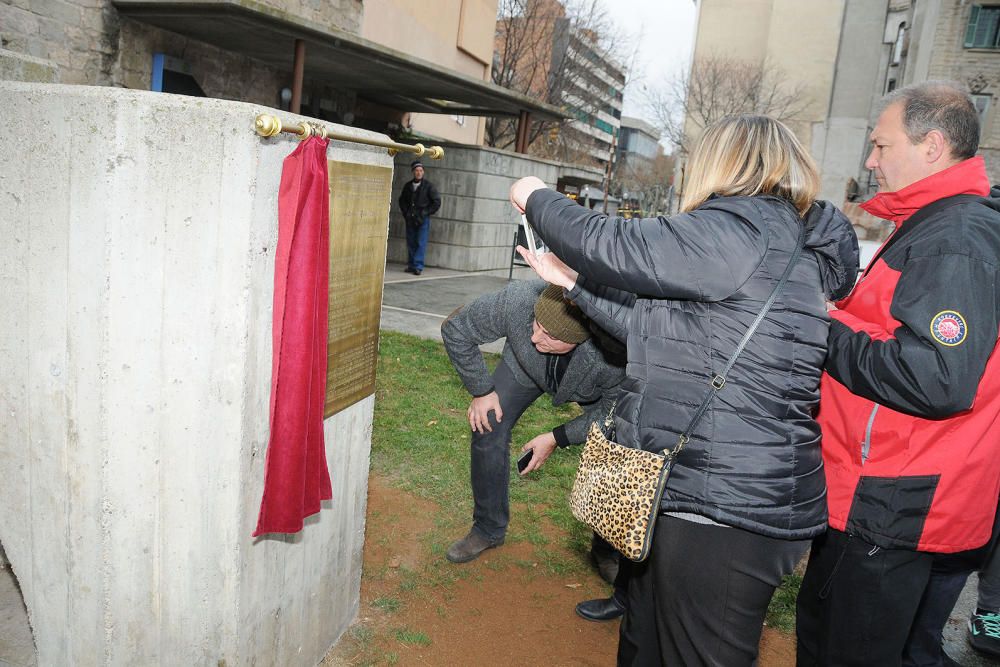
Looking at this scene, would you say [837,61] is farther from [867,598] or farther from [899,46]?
[867,598]

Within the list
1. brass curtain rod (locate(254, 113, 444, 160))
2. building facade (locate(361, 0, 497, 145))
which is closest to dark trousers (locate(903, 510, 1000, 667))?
brass curtain rod (locate(254, 113, 444, 160))

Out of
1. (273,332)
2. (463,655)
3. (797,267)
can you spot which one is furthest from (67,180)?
(463,655)

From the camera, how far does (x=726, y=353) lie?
1896mm

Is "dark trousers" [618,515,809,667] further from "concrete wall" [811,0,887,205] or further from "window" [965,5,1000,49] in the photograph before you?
"concrete wall" [811,0,887,205]

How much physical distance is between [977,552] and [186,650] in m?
2.60

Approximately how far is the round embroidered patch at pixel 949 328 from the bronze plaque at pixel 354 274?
1.70m

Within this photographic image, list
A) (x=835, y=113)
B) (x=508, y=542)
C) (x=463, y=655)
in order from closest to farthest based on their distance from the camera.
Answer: (x=463, y=655)
(x=508, y=542)
(x=835, y=113)

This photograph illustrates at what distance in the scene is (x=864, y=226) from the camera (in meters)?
31.2

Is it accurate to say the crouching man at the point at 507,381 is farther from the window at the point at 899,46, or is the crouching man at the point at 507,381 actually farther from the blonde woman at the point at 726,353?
the window at the point at 899,46

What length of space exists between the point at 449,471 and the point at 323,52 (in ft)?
26.0

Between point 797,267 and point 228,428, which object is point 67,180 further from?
point 797,267

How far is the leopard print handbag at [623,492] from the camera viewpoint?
6.39 feet

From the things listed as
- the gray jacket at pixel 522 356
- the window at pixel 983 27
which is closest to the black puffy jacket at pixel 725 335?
the gray jacket at pixel 522 356

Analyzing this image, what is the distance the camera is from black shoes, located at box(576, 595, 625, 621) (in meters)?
3.45
